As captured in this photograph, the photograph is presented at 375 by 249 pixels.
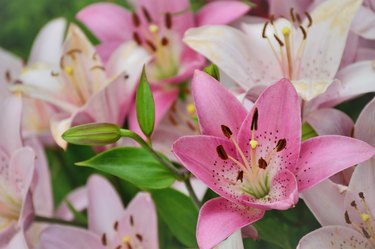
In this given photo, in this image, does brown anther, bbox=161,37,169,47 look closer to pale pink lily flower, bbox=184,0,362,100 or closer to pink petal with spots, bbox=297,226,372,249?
pale pink lily flower, bbox=184,0,362,100

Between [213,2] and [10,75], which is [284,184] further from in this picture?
[10,75]

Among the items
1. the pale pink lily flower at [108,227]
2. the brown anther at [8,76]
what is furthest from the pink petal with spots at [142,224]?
the brown anther at [8,76]

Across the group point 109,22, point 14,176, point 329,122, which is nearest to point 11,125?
point 14,176

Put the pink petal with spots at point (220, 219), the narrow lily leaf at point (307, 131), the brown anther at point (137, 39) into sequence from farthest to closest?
the brown anther at point (137, 39) → the narrow lily leaf at point (307, 131) → the pink petal with spots at point (220, 219)

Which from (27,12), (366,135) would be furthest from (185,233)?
(27,12)

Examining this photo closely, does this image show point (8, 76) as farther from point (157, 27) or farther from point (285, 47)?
point (285, 47)

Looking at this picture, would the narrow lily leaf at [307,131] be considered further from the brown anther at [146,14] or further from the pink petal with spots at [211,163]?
the brown anther at [146,14]

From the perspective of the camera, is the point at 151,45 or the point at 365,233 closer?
the point at 365,233
